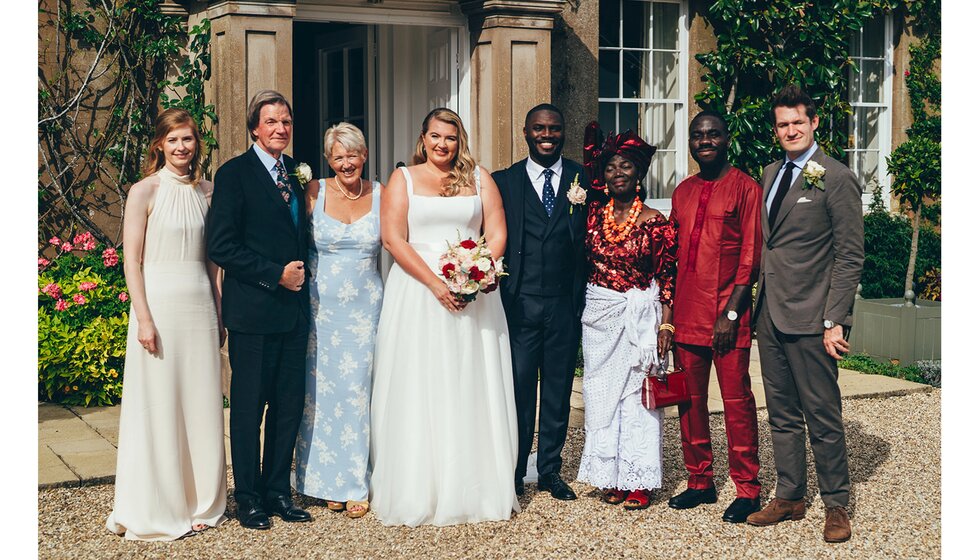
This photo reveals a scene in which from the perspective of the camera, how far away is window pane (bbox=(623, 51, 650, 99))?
33.3ft

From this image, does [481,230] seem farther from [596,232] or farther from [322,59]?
[322,59]

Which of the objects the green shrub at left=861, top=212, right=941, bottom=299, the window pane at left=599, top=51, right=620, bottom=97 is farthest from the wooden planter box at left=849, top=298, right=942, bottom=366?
the window pane at left=599, top=51, right=620, bottom=97

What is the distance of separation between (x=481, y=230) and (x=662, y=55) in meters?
5.35

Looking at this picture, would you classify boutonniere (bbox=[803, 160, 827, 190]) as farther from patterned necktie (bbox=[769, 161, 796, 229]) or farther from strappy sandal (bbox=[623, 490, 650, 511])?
strappy sandal (bbox=[623, 490, 650, 511])

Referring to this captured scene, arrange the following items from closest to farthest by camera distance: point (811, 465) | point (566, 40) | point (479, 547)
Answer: point (479, 547) → point (811, 465) → point (566, 40)

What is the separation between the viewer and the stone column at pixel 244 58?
7441 mm

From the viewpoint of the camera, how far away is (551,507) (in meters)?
5.50

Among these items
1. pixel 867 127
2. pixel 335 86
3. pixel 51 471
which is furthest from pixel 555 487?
pixel 867 127

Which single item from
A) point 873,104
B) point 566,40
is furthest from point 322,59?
point 873,104

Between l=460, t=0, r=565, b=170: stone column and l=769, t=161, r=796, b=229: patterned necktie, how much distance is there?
3544mm

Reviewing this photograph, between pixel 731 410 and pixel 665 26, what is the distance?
5739mm

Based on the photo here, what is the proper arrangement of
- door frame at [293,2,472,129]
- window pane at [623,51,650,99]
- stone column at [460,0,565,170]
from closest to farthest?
door frame at [293,2,472,129], stone column at [460,0,565,170], window pane at [623,51,650,99]

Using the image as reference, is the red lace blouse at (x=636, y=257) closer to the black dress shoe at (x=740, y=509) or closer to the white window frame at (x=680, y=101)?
the black dress shoe at (x=740, y=509)

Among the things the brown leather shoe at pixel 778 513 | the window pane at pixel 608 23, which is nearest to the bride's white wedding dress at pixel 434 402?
the brown leather shoe at pixel 778 513
